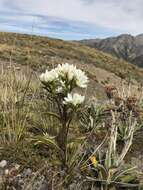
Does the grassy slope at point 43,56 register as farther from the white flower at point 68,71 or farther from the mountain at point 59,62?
the white flower at point 68,71

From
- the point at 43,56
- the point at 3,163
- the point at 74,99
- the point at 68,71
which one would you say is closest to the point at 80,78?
the point at 68,71

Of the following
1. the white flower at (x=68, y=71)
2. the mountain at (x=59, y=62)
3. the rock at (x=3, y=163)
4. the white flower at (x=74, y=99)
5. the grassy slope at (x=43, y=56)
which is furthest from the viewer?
the grassy slope at (x=43, y=56)

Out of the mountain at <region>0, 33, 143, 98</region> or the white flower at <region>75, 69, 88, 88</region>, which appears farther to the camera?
the mountain at <region>0, 33, 143, 98</region>

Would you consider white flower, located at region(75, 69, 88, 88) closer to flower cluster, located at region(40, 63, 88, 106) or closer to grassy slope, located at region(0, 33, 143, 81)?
flower cluster, located at region(40, 63, 88, 106)

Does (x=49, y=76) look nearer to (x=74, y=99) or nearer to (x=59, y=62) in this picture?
(x=74, y=99)

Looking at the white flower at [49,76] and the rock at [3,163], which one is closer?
the white flower at [49,76]

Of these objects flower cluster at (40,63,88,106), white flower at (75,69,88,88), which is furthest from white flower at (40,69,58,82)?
white flower at (75,69,88,88)

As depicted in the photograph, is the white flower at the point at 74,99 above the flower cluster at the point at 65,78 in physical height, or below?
below

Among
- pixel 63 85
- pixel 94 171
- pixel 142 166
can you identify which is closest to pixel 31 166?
pixel 94 171

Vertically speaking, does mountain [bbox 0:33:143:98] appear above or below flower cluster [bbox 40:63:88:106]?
below

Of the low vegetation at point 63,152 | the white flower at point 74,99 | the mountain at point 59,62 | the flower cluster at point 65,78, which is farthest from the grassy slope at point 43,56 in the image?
the white flower at point 74,99

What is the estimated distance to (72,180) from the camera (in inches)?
156

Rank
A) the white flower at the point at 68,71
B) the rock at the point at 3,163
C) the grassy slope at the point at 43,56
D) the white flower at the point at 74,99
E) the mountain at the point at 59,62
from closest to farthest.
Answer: the white flower at the point at 74,99 → the white flower at the point at 68,71 → the rock at the point at 3,163 → the mountain at the point at 59,62 → the grassy slope at the point at 43,56

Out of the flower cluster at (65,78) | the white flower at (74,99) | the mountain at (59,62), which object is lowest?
the mountain at (59,62)
